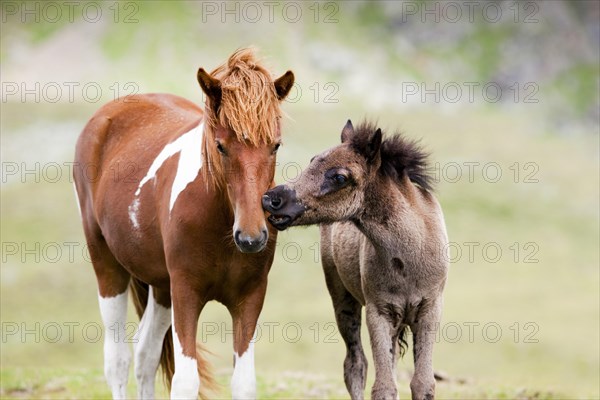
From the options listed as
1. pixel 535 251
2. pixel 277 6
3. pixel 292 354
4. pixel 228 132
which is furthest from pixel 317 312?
pixel 277 6

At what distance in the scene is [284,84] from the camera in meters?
6.73

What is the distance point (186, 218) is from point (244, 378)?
4.63 ft

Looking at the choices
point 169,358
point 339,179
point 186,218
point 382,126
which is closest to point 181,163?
point 186,218

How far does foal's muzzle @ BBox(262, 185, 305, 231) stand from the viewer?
21.5 feet

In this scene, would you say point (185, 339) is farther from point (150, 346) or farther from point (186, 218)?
point (150, 346)

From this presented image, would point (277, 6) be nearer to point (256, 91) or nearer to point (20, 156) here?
point (20, 156)

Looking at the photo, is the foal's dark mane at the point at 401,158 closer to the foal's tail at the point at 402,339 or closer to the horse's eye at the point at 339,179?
the horse's eye at the point at 339,179

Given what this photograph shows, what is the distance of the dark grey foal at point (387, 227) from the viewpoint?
7.18 m

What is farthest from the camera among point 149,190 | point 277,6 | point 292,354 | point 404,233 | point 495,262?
point 277,6

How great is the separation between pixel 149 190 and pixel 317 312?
26.0 m

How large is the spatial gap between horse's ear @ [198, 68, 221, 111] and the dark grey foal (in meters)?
0.95

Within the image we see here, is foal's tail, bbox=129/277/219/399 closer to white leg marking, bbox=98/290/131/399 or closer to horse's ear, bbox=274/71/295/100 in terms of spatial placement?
white leg marking, bbox=98/290/131/399

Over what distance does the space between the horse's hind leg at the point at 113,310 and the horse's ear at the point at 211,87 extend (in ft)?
10.2

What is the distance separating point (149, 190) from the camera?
315 inches
